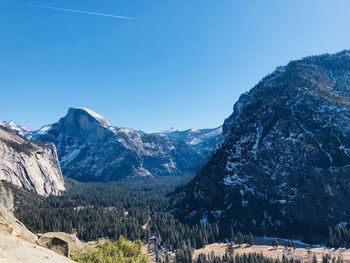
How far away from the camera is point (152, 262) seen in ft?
649

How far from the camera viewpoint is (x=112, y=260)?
220 feet

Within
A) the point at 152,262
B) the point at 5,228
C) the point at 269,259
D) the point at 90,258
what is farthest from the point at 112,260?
the point at 152,262

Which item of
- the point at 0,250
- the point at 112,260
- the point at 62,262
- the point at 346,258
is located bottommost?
the point at 346,258

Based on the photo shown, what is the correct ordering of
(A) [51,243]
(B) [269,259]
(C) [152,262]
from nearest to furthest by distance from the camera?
1. (A) [51,243]
2. (B) [269,259]
3. (C) [152,262]

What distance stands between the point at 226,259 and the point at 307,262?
4257cm

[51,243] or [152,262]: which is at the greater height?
[51,243]

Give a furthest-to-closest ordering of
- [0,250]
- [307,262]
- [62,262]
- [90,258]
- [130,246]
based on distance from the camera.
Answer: [307,262] < [130,246] < [90,258] < [62,262] < [0,250]

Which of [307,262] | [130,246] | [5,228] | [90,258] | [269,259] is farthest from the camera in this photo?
[307,262]

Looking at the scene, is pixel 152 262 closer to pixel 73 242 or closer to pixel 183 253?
pixel 183 253

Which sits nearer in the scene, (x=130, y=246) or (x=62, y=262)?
(x=62, y=262)

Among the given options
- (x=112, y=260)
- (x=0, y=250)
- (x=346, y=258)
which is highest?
(x=0, y=250)

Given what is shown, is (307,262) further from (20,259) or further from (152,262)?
(20,259)

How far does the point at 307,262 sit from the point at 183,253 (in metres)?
64.5

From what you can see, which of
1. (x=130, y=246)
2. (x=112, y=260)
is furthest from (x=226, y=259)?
(x=112, y=260)
